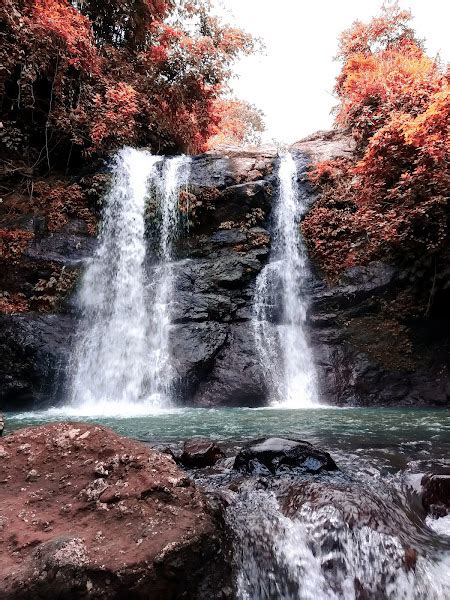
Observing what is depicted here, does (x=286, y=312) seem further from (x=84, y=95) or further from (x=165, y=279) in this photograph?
(x=84, y=95)

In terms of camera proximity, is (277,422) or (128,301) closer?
(277,422)

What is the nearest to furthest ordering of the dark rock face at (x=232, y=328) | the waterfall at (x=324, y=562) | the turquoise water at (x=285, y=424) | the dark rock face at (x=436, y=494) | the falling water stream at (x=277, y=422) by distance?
the waterfall at (x=324, y=562)
the falling water stream at (x=277, y=422)
the dark rock face at (x=436, y=494)
the turquoise water at (x=285, y=424)
the dark rock face at (x=232, y=328)

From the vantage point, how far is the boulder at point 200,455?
171 inches

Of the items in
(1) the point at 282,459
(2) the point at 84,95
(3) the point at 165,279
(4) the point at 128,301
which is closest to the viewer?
(1) the point at 282,459

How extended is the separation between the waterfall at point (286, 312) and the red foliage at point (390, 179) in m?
0.65

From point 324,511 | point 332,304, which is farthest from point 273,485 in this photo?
point 332,304

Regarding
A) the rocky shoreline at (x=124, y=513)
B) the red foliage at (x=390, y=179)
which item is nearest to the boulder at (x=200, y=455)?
the rocky shoreline at (x=124, y=513)

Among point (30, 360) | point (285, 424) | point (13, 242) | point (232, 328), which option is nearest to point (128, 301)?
point (30, 360)

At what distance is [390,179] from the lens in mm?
10172

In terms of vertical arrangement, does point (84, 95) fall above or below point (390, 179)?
above

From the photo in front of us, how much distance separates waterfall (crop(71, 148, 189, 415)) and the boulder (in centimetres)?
508

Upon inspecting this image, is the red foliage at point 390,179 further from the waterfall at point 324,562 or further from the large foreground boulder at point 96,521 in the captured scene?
the large foreground boulder at point 96,521

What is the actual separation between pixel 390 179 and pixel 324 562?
364 inches

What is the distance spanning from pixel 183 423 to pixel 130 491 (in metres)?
4.74
